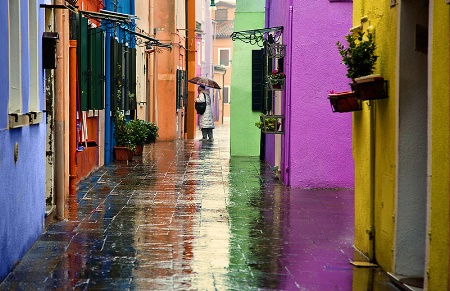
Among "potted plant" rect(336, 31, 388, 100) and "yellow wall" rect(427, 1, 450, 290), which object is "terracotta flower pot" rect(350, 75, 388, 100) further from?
"yellow wall" rect(427, 1, 450, 290)

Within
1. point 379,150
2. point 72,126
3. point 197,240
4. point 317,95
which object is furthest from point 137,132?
point 379,150

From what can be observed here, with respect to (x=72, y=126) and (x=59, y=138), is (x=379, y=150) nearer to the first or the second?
(x=59, y=138)

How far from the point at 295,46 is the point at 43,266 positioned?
853 centimetres

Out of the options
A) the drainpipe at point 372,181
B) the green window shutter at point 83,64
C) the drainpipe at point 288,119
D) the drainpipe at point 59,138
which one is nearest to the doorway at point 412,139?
the drainpipe at point 372,181

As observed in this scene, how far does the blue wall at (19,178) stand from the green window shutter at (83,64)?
489cm

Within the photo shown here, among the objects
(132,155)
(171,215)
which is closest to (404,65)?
(171,215)

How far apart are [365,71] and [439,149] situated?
241cm

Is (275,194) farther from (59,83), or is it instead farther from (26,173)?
(26,173)

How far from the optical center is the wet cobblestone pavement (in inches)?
316

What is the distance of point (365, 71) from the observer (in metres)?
8.87

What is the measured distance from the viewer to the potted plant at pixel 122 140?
21.3 m

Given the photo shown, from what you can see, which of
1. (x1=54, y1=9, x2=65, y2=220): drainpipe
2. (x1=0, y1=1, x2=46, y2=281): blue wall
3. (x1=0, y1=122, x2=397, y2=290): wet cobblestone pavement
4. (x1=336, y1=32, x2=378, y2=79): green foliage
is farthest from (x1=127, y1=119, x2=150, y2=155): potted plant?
(x1=336, y1=32, x2=378, y2=79): green foliage

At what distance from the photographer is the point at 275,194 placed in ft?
48.9

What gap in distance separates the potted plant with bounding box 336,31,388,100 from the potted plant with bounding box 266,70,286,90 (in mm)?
7977
